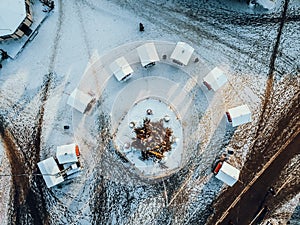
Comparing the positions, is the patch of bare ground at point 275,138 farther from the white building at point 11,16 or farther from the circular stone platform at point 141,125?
the white building at point 11,16

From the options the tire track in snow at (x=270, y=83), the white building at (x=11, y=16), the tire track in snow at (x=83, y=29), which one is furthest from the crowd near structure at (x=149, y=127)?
the white building at (x=11, y=16)

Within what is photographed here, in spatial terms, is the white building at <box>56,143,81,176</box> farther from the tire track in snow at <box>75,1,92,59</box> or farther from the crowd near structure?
the tire track in snow at <box>75,1,92,59</box>

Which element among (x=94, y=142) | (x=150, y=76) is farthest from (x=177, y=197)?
(x=150, y=76)

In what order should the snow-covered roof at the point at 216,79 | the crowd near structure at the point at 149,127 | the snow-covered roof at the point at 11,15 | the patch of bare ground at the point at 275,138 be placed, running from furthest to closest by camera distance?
the patch of bare ground at the point at 275,138
the crowd near structure at the point at 149,127
the snow-covered roof at the point at 216,79
the snow-covered roof at the point at 11,15

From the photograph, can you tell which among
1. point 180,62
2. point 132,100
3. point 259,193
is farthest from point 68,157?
point 259,193

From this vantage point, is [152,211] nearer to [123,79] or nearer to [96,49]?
[123,79]

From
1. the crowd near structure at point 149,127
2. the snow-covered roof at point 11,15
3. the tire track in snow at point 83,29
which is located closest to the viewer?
the snow-covered roof at point 11,15
